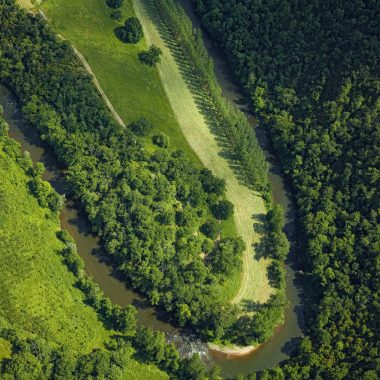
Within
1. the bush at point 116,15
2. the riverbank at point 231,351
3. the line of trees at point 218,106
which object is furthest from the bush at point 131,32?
the riverbank at point 231,351

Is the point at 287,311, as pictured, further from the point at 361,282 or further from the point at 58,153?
the point at 58,153

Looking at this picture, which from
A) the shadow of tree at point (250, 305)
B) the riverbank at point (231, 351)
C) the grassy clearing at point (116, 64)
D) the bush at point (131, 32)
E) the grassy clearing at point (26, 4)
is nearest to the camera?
the riverbank at point (231, 351)

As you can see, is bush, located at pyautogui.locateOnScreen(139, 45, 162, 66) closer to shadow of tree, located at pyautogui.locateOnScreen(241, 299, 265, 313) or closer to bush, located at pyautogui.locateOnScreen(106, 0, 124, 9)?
bush, located at pyautogui.locateOnScreen(106, 0, 124, 9)

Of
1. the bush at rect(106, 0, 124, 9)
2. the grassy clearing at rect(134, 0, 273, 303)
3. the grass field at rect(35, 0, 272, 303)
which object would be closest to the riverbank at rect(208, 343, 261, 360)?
the grassy clearing at rect(134, 0, 273, 303)

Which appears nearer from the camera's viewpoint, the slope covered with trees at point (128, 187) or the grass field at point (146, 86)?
the slope covered with trees at point (128, 187)

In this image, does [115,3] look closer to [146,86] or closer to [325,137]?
[146,86]

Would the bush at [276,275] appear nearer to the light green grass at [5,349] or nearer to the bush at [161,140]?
the bush at [161,140]
